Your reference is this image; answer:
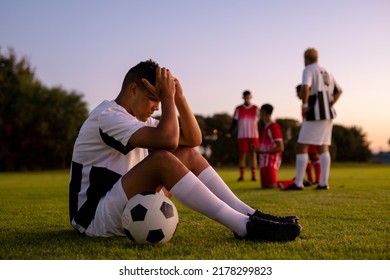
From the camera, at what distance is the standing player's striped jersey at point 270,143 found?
9.44m

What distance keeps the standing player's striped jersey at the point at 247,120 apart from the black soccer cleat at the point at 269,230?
984 cm

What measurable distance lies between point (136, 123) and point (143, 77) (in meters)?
0.37

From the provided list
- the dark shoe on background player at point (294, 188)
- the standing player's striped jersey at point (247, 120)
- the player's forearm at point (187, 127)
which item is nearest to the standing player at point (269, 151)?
the dark shoe on background player at point (294, 188)

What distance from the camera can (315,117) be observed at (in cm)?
869

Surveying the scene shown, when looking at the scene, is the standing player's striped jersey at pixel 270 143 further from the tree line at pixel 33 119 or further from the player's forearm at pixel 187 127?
the tree line at pixel 33 119

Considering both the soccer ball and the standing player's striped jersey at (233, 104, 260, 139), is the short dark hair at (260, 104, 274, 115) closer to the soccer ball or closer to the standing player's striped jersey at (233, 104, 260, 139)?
the standing player's striped jersey at (233, 104, 260, 139)

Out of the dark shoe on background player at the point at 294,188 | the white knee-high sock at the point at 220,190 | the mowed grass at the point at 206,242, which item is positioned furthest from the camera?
the dark shoe on background player at the point at 294,188

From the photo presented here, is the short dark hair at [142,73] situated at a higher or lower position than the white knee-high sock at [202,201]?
higher

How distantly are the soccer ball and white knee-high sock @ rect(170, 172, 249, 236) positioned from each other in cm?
13

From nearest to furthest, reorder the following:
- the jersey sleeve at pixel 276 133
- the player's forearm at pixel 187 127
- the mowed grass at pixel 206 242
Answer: the mowed grass at pixel 206 242, the player's forearm at pixel 187 127, the jersey sleeve at pixel 276 133

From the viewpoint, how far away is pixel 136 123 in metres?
3.13

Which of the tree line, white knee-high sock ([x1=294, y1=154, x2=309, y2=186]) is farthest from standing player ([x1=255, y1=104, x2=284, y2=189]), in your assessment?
the tree line

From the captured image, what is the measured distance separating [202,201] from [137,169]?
494 millimetres

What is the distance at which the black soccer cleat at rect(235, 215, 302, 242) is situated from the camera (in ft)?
10.6
